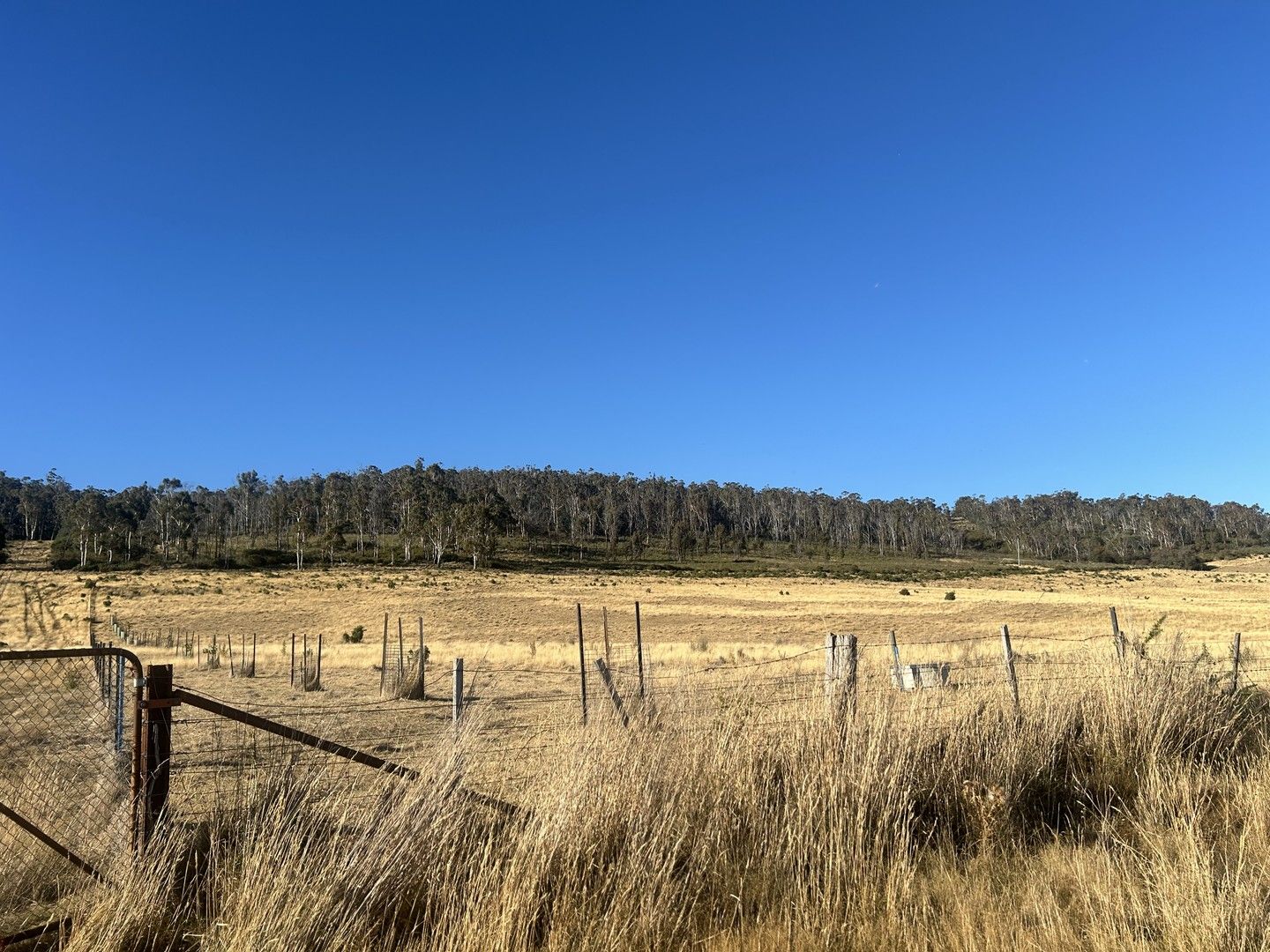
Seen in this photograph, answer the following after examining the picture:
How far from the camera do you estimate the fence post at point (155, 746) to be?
407cm

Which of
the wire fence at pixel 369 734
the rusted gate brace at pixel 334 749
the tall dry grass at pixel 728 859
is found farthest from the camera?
the wire fence at pixel 369 734

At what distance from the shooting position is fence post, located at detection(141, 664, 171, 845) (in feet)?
13.4

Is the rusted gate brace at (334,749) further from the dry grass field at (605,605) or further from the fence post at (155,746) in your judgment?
the dry grass field at (605,605)

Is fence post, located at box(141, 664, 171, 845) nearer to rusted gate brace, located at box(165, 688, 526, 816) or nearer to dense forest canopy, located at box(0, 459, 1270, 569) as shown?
rusted gate brace, located at box(165, 688, 526, 816)

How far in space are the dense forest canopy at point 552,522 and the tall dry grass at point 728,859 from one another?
91.9 meters

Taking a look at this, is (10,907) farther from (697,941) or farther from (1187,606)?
(1187,606)

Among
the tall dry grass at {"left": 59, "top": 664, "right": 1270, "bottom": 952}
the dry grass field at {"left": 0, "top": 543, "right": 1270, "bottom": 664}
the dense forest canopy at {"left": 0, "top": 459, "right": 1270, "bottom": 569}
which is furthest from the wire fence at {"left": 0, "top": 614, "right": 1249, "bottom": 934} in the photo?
the dense forest canopy at {"left": 0, "top": 459, "right": 1270, "bottom": 569}

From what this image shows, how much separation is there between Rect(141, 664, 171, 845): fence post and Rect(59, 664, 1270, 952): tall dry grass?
13 centimetres

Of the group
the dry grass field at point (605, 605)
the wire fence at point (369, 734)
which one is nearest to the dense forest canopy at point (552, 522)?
the dry grass field at point (605, 605)

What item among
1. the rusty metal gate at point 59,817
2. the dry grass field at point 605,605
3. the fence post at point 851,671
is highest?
the fence post at point 851,671

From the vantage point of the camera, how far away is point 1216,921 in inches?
134

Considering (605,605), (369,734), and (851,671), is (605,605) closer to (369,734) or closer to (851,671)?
(369,734)

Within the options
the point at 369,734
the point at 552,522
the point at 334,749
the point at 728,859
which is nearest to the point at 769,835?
the point at 728,859

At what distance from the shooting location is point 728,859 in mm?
4340
